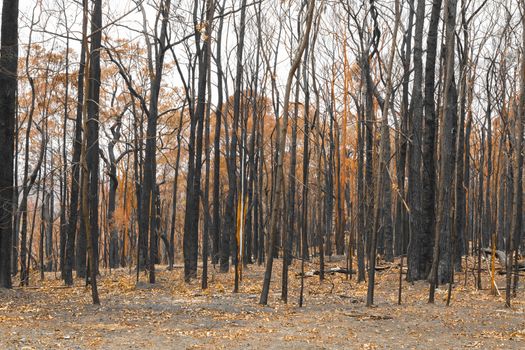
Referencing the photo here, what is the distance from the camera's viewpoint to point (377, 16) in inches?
631

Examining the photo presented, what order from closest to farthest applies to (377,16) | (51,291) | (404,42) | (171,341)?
(171,341) < (51,291) < (377,16) < (404,42)

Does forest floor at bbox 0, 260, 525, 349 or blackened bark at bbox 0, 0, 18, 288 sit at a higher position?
blackened bark at bbox 0, 0, 18, 288

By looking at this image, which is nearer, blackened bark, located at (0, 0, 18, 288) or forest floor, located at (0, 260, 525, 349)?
forest floor, located at (0, 260, 525, 349)

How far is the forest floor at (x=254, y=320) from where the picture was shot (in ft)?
24.5

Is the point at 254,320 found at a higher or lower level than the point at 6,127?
lower

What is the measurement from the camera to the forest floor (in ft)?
24.5

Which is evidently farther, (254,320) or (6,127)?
(6,127)

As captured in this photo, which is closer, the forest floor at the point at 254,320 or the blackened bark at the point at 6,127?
the forest floor at the point at 254,320

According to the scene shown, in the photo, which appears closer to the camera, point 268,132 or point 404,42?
point 404,42

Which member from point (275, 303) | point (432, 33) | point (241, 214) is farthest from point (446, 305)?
point (432, 33)

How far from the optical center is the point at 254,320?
944 cm

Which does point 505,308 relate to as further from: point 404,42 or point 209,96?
point 404,42

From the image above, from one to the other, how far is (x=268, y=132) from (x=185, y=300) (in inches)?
839

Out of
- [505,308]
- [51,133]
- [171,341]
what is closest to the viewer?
[171,341]
